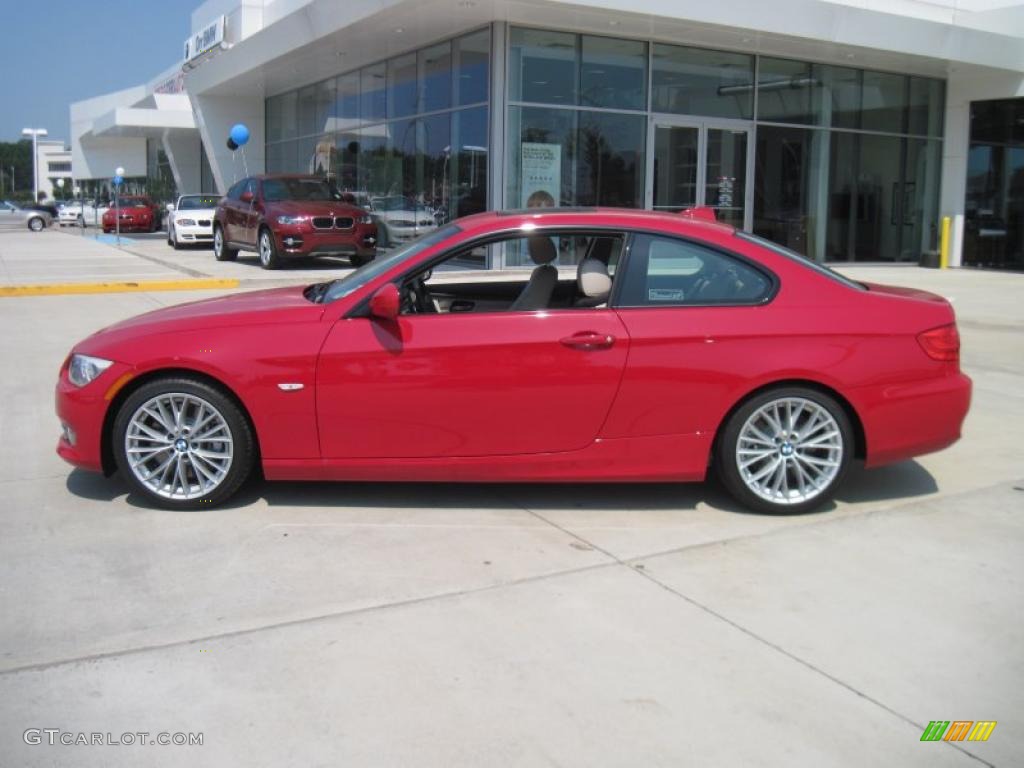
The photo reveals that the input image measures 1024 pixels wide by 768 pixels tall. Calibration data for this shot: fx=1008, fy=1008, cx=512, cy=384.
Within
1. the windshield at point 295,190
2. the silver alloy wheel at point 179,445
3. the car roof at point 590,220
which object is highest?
the windshield at point 295,190

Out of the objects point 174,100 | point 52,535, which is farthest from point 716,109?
point 174,100

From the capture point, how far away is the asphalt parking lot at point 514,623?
3080 millimetres

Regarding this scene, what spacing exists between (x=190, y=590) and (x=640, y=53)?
17.2 m

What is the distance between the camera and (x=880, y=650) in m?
3.66

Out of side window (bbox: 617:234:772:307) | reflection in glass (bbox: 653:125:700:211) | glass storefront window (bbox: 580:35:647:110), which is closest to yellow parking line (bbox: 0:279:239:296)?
glass storefront window (bbox: 580:35:647:110)

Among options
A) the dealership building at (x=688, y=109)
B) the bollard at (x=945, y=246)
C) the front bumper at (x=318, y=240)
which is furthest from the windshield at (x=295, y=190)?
the bollard at (x=945, y=246)

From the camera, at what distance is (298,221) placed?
59.4ft

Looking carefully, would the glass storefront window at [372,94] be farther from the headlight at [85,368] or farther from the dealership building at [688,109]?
the headlight at [85,368]

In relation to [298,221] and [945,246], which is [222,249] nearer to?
[298,221]

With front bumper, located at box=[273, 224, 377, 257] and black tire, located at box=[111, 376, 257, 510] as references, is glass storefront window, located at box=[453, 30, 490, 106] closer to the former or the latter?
front bumper, located at box=[273, 224, 377, 257]

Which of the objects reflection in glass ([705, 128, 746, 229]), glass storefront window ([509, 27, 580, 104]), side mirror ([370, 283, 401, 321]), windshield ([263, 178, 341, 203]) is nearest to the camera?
side mirror ([370, 283, 401, 321])

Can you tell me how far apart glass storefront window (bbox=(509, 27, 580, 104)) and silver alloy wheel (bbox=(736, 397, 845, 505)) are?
46.3ft

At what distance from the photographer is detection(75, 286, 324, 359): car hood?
5.03 m

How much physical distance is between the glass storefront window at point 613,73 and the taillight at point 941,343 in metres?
14.5
